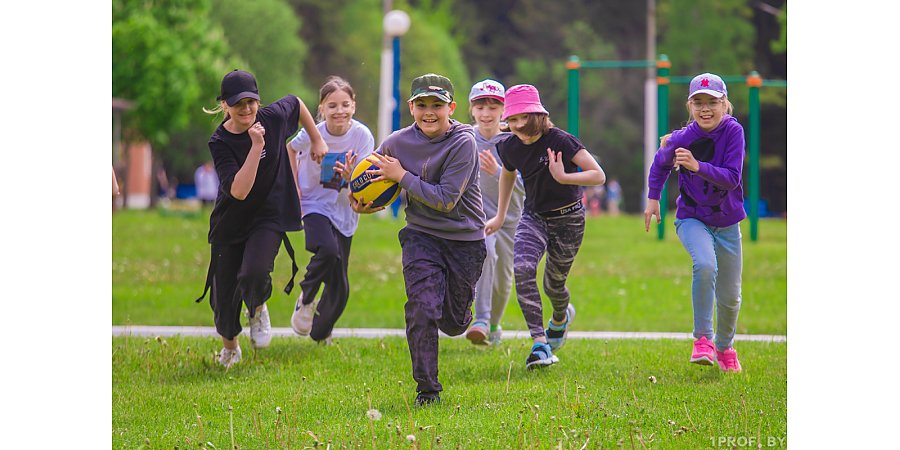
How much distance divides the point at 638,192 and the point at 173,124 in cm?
2564

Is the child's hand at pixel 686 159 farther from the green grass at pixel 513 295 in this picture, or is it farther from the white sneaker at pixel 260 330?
the green grass at pixel 513 295

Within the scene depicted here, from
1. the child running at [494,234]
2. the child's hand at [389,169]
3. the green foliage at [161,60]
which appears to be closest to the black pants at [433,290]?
the child's hand at [389,169]

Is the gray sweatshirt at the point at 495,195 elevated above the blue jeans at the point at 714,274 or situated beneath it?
elevated above

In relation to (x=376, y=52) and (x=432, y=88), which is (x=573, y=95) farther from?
(x=376, y=52)

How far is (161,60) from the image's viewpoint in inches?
1371

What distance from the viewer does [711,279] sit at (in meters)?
7.44

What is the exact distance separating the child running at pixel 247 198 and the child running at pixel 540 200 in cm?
141

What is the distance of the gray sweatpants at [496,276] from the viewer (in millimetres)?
9289

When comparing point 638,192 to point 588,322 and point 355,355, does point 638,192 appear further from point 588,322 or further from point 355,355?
point 355,355

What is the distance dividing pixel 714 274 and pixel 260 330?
10.6 feet

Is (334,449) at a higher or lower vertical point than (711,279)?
lower

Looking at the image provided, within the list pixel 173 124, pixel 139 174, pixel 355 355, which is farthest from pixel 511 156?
pixel 139 174

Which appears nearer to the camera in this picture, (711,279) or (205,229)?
(711,279)

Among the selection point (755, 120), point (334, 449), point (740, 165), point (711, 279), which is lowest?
point (334, 449)
